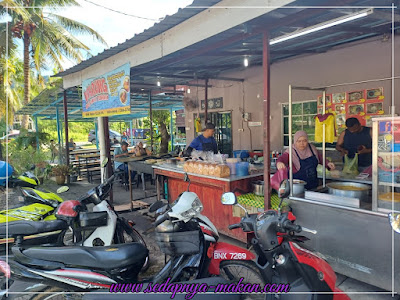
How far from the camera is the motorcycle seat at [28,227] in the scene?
333cm

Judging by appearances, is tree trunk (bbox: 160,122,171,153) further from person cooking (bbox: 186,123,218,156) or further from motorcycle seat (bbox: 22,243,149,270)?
motorcycle seat (bbox: 22,243,149,270)

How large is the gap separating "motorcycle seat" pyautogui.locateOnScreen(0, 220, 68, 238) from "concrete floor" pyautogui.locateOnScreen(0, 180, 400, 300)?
3.98 ft

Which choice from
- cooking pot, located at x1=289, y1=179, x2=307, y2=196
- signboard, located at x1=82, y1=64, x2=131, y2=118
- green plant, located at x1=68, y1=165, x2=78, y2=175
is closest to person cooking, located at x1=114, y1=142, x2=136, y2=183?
green plant, located at x1=68, y1=165, x2=78, y2=175

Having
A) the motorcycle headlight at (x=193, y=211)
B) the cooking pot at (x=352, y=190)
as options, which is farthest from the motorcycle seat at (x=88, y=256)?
the cooking pot at (x=352, y=190)

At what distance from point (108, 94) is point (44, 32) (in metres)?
9.60

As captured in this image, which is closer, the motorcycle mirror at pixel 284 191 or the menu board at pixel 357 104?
the motorcycle mirror at pixel 284 191

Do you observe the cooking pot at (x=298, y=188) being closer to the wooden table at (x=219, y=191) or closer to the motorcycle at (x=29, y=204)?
the wooden table at (x=219, y=191)

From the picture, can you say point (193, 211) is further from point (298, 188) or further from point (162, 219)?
point (298, 188)

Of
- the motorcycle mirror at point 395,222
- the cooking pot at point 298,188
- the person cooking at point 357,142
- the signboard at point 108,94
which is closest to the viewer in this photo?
the motorcycle mirror at point 395,222

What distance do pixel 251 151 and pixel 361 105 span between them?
3.30 m

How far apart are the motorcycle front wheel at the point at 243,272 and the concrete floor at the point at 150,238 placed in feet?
4.26

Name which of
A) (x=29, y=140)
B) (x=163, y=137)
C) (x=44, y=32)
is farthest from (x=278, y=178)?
(x=44, y=32)

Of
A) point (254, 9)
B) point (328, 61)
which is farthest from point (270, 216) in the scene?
point (328, 61)

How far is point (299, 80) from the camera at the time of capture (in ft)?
23.7
